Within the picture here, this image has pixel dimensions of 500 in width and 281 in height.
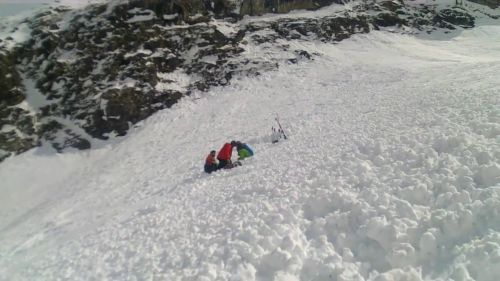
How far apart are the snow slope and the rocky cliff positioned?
3051 mm

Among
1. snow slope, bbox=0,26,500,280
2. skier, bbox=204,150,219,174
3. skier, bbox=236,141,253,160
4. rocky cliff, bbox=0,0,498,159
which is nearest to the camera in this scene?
snow slope, bbox=0,26,500,280

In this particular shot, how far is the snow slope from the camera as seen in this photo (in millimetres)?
7926

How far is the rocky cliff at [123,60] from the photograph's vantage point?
88.5 feet

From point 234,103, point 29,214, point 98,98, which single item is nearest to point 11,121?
point 98,98

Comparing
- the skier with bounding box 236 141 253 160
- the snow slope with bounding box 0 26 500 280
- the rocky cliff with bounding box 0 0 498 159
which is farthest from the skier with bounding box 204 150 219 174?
the rocky cliff with bounding box 0 0 498 159

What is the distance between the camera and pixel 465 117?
42.6 ft

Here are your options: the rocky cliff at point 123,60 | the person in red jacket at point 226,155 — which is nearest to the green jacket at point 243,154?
the person in red jacket at point 226,155

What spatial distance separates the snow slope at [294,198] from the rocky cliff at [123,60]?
3.05m

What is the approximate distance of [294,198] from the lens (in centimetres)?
1054

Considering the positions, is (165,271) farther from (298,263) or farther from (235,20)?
(235,20)

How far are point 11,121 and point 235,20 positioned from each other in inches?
854

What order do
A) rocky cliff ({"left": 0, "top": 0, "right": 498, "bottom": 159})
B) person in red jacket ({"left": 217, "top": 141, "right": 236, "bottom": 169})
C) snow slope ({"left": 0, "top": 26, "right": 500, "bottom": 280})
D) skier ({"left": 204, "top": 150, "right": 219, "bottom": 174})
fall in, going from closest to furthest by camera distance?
1. snow slope ({"left": 0, "top": 26, "right": 500, "bottom": 280})
2. person in red jacket ({"left": 217, "top": 141, "right": 236, "bottom": 169})
3. skier ({"left": 204, "top": 150, "right": 219, "bottom": 174})
4. rocky cliff ({"left": 0, "top": 0, "right": 498, "bottom": 159})

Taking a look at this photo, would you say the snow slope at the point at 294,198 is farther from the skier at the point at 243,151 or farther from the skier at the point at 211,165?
the skier at the point at 243,151

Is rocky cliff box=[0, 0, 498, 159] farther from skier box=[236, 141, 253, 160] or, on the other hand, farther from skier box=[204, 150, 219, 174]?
skier box=[236, 141, 253, 160]
